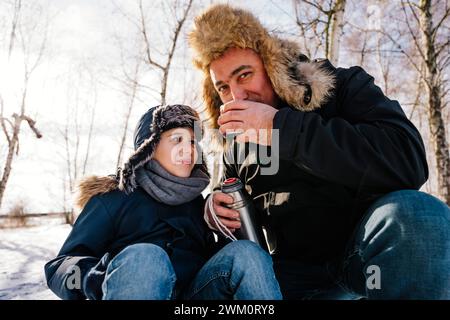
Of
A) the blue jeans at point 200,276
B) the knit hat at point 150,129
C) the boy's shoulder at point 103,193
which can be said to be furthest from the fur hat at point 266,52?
the blue jeans at point 200,276

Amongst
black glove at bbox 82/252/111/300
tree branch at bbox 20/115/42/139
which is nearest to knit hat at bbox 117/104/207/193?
black glove at bbox 82/252/111/300

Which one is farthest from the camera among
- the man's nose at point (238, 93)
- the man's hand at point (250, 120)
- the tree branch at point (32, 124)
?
the tree branch at point (32, 124)

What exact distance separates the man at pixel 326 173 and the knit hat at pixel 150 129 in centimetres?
31

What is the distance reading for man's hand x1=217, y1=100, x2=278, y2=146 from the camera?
1580 mm

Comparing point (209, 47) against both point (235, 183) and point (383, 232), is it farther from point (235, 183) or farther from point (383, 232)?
point (383, 232)

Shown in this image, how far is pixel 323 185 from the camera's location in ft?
5.82

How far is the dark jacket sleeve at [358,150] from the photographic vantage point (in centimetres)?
146

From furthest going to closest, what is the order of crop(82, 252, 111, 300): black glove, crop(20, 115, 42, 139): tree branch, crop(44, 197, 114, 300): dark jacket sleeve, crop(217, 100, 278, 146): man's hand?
crop(20, 115, 42, 139): tree branch, crop(217, 100, 278, 146): man's hand, crop(44, 197, 114, 300): dark jacket sleeve, crop(82, 252, 111, 300): black glove

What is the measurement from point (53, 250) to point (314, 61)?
8040 millimetres

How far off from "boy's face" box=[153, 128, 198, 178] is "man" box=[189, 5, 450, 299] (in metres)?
0.33

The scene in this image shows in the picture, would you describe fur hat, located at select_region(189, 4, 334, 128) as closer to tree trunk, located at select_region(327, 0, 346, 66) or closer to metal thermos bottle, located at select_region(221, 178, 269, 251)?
metal thermos bottle, located at select_region(221, 178, 269, 251)

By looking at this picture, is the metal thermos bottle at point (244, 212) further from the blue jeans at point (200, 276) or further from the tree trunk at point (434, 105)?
the tree trunk at point (434, 105)

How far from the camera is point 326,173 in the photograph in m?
1.52
